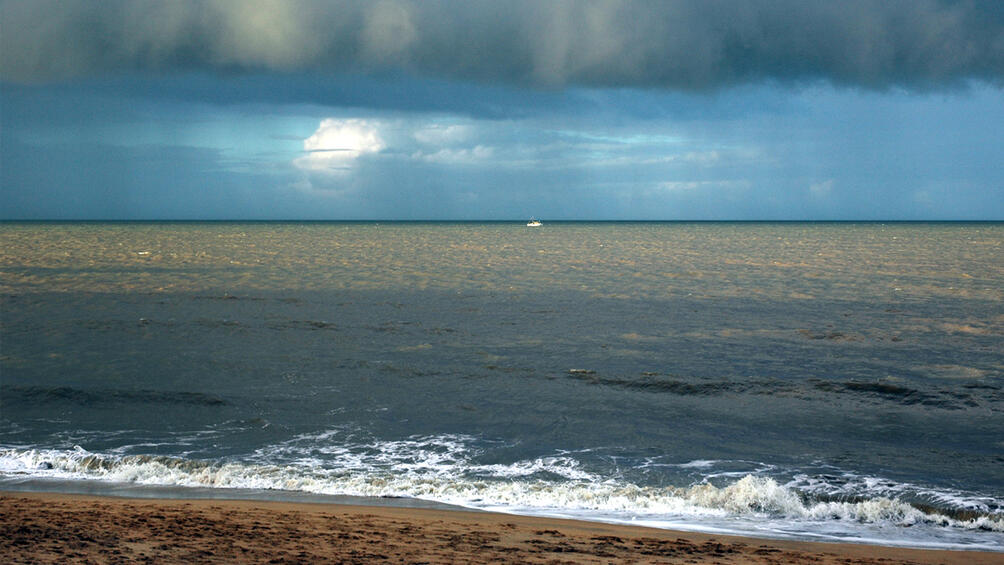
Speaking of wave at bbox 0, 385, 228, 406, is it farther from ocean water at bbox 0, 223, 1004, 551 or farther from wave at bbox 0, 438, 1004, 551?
wave at bbox 0, 438, 1004, 551

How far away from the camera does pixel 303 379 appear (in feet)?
70.3

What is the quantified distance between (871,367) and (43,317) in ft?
100

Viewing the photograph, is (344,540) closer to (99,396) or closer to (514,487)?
(514,487)

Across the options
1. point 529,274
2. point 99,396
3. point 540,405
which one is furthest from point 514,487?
point 529,274

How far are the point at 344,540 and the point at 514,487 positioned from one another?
4.26m

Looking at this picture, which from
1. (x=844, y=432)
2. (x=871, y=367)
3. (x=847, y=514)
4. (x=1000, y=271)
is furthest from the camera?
(x=1000, y=271)

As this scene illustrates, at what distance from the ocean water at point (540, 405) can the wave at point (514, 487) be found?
52 mm

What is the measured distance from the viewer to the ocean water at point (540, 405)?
520 inches

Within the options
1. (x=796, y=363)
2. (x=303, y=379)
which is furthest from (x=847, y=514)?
(x=303, y=379)

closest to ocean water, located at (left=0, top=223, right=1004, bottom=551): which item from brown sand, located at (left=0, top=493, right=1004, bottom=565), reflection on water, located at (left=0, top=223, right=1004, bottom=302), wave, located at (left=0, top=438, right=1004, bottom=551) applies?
wave, located at (left=0, top=438, right=1004, bottom=551)

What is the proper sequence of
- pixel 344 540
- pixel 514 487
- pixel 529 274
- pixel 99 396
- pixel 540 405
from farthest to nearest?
pixel 529 274 < pixel 99 396 < pixel 540 405 < pixel 514 487 < pixel 344 540

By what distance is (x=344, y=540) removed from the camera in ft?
32.2

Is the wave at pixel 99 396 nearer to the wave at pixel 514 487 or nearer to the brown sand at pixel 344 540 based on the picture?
the wave at pixel 514 487

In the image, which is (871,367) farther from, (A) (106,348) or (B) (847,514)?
(A) (106,348)
